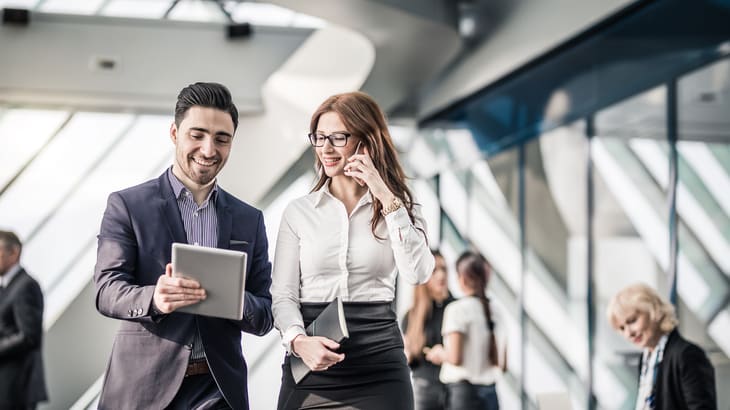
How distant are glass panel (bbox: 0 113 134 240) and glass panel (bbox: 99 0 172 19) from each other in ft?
5.57

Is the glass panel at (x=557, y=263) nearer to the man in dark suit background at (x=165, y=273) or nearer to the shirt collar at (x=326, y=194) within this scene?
the shirt collar at (x=326, y=194)

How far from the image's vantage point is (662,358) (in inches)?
169

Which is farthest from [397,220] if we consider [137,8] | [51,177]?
[51,177]

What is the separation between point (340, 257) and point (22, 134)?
36.6ft

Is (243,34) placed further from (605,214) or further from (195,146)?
(195,146)

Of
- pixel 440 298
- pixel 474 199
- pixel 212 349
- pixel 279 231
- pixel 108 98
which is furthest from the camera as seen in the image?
pixel 108 98

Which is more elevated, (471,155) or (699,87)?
(471,155)

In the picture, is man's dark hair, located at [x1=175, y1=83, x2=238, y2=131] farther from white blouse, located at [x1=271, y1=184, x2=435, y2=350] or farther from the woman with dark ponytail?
the woman with dark ponytail

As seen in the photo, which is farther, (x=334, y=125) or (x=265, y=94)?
(x=265, y=94)

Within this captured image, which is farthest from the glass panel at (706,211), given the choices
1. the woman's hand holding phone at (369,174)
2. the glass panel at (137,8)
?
the glass panel at (137,8)

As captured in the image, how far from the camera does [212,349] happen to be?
269 cm

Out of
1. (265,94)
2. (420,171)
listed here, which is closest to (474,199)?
(420,171)

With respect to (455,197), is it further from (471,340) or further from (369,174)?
(369,174)

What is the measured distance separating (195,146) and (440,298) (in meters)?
4.11
